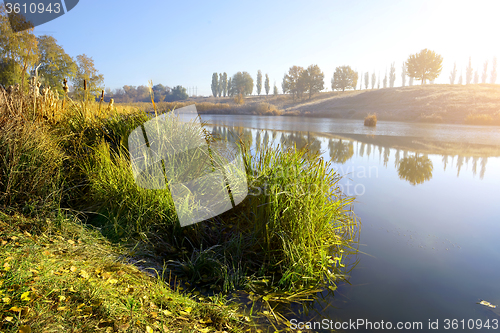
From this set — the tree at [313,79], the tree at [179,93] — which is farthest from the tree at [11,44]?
the tree at [179,93]

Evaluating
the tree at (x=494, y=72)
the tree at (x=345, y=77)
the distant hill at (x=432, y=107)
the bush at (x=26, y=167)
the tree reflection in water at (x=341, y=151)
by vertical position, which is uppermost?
the tree at (x=494, y=72)

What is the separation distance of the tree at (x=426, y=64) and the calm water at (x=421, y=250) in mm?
50984

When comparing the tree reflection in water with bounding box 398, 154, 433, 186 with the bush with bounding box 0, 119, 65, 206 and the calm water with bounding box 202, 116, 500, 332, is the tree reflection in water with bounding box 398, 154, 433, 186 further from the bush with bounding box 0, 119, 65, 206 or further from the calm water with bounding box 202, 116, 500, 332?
the bush with bounding box 0, 119, 65, 206

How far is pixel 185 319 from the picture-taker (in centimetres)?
193

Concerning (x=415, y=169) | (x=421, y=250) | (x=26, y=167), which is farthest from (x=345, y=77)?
(x=26, y=167)

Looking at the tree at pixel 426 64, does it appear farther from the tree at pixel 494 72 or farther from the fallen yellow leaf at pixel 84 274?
the fallen yellow leaf at pixel 84 274

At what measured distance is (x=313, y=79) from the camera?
51250 millimetres

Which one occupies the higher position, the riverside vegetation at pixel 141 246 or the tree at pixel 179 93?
the tree at pixel 179 93

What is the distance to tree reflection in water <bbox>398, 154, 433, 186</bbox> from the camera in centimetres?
651

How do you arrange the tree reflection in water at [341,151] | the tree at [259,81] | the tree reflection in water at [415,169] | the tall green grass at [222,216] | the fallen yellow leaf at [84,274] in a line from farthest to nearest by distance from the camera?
the tree at [259,81] < the tree reflection in water at [341,151] < the tree reflection in water at [415,169] < the tall green grass at [222,216] < the fallen yellow leaf at [84,274]

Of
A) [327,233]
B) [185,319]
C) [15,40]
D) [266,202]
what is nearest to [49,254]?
[185,319]

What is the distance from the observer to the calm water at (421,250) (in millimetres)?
2432

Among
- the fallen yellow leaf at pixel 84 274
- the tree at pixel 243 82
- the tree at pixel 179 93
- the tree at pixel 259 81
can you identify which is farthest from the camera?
the tree at pixel 259 81

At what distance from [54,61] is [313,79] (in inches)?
1584
